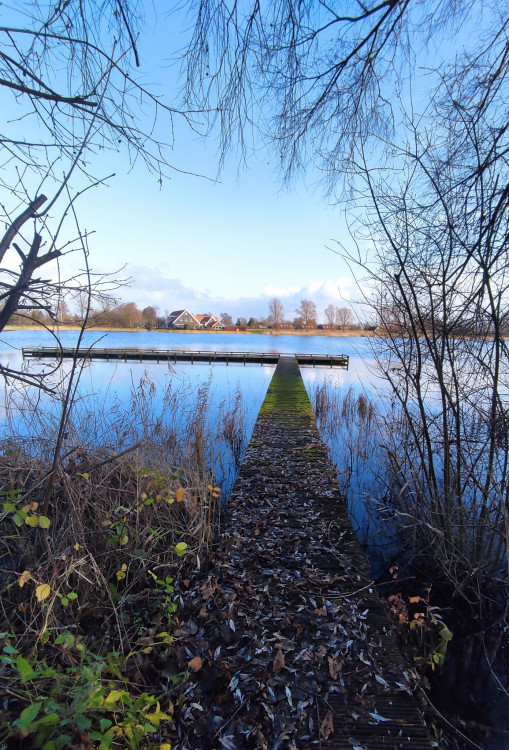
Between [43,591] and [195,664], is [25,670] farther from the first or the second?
[195,664]

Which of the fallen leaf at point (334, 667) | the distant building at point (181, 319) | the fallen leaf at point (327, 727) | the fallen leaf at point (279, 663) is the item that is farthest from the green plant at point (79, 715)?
the distant building at point (181, 319)

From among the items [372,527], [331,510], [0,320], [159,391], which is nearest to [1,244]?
[0,320]

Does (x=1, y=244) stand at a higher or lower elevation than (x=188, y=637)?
higher

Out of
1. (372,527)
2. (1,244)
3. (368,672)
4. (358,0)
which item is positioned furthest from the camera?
(372,527)

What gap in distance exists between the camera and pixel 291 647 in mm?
1901

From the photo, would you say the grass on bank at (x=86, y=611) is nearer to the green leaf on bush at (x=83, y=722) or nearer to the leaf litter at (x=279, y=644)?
the green leaf on bush at (x=83, y=722)

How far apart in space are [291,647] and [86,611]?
128 cm

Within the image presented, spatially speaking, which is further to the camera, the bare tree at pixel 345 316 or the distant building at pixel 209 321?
the distant building at pixel 209 321

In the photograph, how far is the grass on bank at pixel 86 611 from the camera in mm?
1378

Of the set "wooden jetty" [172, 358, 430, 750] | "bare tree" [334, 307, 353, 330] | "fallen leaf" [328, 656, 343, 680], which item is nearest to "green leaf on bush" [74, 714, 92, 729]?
"wooden jetty" [172, 358, 430, 750]

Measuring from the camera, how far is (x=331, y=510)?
3.43m

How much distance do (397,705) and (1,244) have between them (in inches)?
95.4

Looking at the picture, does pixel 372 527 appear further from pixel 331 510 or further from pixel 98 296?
pixel 98 296

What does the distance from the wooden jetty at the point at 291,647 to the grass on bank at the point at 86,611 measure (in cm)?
18
